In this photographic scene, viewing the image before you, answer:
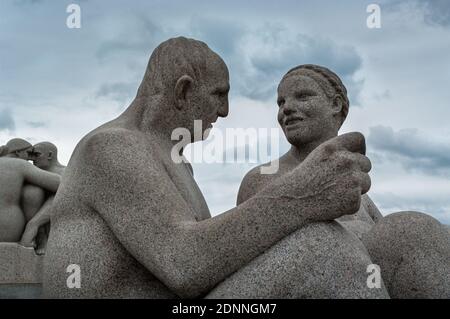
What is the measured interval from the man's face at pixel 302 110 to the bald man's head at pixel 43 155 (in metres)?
7.07

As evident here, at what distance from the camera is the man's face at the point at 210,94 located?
4480 mm

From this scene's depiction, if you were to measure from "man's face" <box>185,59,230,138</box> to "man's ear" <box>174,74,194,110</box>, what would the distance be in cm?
5

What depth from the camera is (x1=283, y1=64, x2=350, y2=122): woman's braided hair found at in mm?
5633

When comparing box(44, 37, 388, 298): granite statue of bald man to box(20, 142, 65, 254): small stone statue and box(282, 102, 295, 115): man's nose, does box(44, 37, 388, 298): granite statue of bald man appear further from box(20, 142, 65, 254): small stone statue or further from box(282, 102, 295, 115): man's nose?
box(20, 142, 65, 254): small stone statue

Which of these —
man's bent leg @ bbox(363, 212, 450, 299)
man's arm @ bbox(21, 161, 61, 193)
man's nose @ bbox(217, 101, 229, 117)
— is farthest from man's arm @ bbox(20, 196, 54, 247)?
man's bent leg @ bbox(363, 212, 450, 299)

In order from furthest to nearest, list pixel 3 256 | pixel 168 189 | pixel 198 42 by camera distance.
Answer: pixel 3 256, pixel 198 42, pixel 168 189

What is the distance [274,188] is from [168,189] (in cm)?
63

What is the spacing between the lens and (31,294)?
8.16 m

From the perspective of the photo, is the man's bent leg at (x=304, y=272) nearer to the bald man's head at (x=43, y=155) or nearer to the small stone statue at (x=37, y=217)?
the small stone statue at (x=37, y=217)

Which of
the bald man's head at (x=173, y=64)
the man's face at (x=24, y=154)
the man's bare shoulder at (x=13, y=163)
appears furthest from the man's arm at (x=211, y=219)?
the man's face at (x=24, y=154)

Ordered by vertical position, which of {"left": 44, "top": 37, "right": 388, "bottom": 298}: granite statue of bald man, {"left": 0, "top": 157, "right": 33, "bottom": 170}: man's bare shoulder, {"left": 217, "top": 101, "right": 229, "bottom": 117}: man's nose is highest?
{"left": 0, "top": 157, "right": 33, "bottom": 170}: man's bare shoulder

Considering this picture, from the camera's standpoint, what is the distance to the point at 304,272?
3.53m
